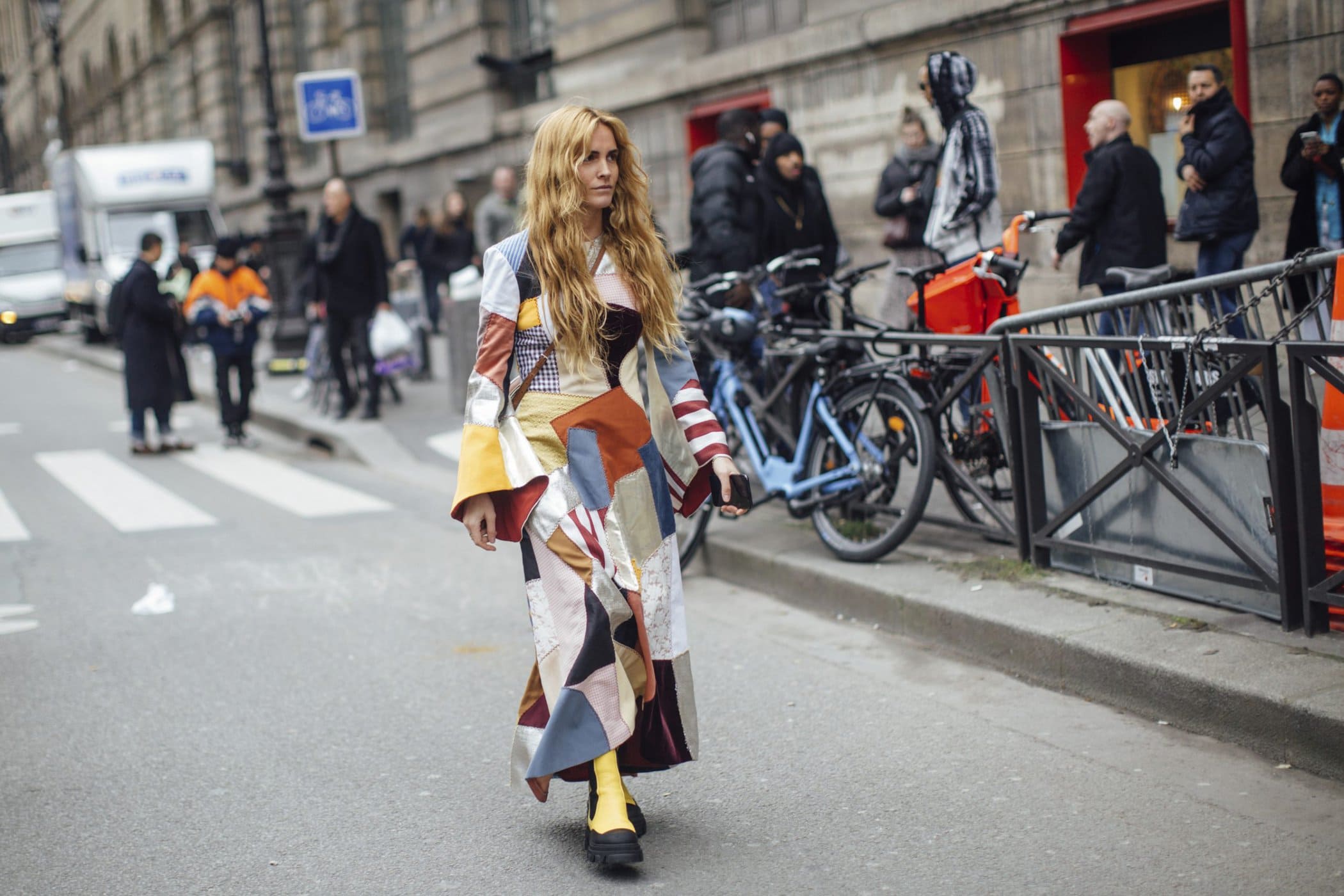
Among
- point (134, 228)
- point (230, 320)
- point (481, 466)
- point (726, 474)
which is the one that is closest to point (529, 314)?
point (481, 466)

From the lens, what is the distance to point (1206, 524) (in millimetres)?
4891

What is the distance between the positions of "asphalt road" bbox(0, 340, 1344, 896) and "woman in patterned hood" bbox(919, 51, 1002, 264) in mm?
2348

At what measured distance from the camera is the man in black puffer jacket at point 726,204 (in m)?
8.27

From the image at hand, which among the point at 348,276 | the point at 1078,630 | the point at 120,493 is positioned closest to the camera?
the point at 1078,630

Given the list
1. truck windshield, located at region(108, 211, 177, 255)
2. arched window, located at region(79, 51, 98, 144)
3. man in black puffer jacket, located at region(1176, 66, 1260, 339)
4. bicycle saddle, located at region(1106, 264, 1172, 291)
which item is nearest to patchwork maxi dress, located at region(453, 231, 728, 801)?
bicycle saddle, located at region(1106, 264, 1172, 291)

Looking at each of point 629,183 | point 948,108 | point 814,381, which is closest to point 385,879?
point 629,183

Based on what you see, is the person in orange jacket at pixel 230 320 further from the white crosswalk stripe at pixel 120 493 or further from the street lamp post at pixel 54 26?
the street lamp post at pixel 54 26

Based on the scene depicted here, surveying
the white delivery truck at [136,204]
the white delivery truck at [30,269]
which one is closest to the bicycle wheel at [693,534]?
the white delivery truck at [136,204]

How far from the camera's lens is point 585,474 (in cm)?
374

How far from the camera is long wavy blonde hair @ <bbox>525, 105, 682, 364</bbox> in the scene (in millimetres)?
3650

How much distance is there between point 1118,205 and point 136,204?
21.6 meters

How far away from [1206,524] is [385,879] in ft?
9.32

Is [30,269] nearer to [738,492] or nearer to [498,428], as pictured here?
[498,428]

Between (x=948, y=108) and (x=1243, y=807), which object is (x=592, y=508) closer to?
(x=1243, y=807)
